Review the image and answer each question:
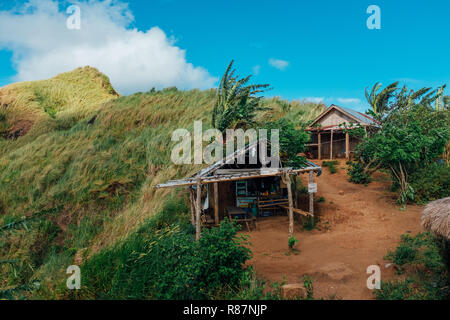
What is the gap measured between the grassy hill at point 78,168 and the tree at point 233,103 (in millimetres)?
1662

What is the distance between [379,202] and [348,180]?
3.31 metres

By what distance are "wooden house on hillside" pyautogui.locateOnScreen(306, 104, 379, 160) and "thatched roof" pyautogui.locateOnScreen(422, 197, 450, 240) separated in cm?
1188

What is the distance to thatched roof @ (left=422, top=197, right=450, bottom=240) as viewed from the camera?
427 cm

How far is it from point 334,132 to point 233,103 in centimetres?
814

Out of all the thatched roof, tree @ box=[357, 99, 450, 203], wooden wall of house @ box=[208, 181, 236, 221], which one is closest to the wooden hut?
wooden wall of house @ box=[208, 181, 236, 221]

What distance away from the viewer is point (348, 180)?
13562mm

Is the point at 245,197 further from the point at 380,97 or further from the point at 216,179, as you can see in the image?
the point at 380,97

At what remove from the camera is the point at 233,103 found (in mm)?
13930

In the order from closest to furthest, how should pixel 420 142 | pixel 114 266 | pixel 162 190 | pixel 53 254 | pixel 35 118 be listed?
1. pixel 114 266
2. pixel 53 254
3. pixel 420 142
4. pixel 162 190
5. pixel 35 118

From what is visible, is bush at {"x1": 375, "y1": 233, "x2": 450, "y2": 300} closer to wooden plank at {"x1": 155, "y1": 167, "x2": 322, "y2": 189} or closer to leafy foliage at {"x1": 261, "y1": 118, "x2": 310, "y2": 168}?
wooden plank at {"x1": 155, "y1": 167, "x2": 322, "y2": 189}

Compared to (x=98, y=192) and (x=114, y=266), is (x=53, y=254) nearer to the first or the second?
(x=98, y=192)

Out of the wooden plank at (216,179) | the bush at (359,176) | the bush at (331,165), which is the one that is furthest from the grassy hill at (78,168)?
the bush at (359,176)
